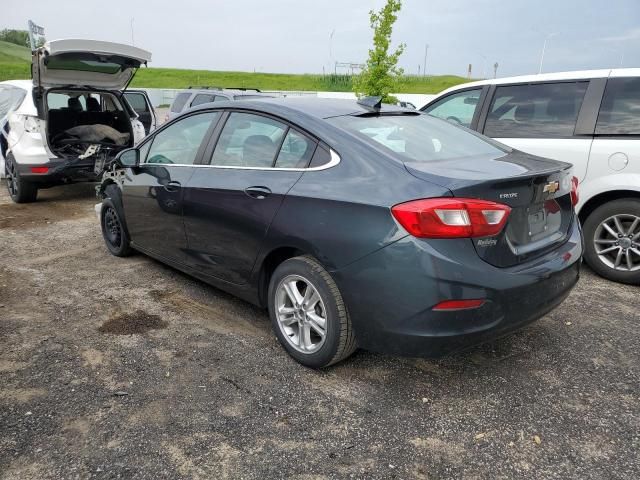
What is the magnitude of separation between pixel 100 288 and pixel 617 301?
4.26m

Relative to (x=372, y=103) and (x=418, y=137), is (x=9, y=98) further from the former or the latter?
(x=418, y=137)

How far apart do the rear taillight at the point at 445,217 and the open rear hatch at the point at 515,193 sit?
46mm

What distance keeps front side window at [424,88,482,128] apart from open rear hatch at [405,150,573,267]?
8.59 feet

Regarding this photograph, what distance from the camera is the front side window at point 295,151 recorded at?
116 inches

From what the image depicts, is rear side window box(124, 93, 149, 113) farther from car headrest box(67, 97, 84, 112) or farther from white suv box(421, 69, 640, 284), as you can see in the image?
white suv box(421, 69, 640, 284)

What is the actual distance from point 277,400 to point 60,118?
23.0 feet

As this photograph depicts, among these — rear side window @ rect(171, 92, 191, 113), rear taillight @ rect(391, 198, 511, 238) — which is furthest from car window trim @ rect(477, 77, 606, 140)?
rear side window @ rect(171, 92, 191, 113)

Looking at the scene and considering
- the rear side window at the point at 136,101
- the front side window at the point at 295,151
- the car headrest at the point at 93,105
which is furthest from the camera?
the rear side window at the point at 136,101

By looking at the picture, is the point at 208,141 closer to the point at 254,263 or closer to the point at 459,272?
the point at 254,263

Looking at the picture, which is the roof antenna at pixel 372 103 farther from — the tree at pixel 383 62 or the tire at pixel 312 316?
the tree at pixel 383 62

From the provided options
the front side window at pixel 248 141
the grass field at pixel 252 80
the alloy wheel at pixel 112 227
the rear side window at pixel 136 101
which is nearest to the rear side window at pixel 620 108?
the front side window at pixel 248 141

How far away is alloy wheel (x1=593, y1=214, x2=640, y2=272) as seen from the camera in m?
4.28

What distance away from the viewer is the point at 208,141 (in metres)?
3.62

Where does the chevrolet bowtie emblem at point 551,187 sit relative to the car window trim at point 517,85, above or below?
below
